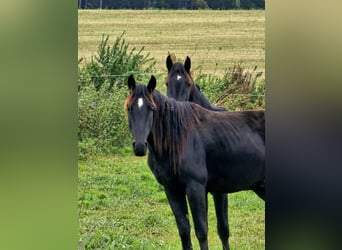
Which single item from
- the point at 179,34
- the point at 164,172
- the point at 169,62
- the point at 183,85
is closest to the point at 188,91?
the point at 183,85

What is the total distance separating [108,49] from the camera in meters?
3.26

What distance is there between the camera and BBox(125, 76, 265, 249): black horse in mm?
Result: 3037

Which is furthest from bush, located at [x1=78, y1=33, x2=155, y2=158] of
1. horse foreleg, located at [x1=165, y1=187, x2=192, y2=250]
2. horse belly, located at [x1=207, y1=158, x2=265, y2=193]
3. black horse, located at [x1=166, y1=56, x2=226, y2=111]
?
horse belly, located at [x1=207, y1=158, x2=265, y2=193]

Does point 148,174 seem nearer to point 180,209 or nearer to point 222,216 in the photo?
point 180,209

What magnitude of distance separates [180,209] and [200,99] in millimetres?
530

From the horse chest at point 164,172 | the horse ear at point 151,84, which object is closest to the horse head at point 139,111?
the horse ear at point 151,84

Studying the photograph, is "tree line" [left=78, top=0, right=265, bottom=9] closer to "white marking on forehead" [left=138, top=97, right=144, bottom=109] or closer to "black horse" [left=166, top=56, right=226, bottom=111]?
"black horse" [left=166, top=56, right=226, bottom=111]

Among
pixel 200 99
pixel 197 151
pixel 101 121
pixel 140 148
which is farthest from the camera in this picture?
pixel 101 121

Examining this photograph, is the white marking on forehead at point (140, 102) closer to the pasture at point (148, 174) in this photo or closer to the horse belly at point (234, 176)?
the pasture at point (148, 174)

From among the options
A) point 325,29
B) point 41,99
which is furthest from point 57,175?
point 325,29

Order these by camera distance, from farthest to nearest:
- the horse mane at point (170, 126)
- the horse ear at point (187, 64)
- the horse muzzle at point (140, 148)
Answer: the horse ear at point (187, 64)
the horse mane at point (170, 126)
the horse muzzle at point (140, 148)

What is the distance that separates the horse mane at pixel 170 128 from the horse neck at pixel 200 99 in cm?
12

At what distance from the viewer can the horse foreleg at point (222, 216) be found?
10.1ft

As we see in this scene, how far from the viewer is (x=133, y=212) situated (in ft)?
10.3
